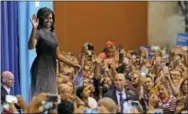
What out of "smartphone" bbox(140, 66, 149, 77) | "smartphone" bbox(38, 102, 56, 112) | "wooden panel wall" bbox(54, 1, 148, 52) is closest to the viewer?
"smartphone" bbox(38, 102, 56, 112)

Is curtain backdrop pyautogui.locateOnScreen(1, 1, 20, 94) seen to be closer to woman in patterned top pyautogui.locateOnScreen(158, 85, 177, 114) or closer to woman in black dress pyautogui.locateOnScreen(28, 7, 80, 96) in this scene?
woman in patterned top pyautogui.locateOnScreen(158, 85, 177, 114)

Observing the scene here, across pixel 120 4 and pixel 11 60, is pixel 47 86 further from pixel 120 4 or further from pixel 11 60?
pixel 120 4

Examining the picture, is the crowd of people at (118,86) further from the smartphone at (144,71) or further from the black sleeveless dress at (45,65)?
the black sleeveless dress at (45,65)

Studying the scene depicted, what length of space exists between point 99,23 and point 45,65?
401 inches

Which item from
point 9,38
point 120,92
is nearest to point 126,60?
point 9,38

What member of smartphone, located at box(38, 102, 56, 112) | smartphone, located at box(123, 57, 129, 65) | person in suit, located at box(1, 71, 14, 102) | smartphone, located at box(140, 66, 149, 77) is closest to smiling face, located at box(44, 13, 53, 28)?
person in suit, located at box(1, 71, 14, 102)

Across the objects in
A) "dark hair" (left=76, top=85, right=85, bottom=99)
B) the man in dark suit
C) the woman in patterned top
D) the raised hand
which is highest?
the raised hand

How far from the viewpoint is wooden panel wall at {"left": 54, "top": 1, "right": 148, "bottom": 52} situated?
1586cm

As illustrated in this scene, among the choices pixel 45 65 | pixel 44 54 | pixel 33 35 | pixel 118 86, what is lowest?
pixel 118 86

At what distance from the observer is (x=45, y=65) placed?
700 cm

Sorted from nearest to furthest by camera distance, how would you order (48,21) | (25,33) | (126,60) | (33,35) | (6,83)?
1. (33,35)
2. (48,21)
3. (6,83)
4. (25,33)
5. (126,60)

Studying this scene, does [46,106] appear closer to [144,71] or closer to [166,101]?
[166,101]

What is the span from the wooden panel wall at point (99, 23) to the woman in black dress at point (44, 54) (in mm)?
8108

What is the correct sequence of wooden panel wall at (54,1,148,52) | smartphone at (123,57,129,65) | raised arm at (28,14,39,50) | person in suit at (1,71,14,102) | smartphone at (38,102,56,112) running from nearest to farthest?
smartphone at (38,102,56,112)
raised arm at (28,14,39,50)
person in suit at (1,71,14,102)
smartphone at (123,57,129,65)
wooden panel wall at (54,1,148,52)
